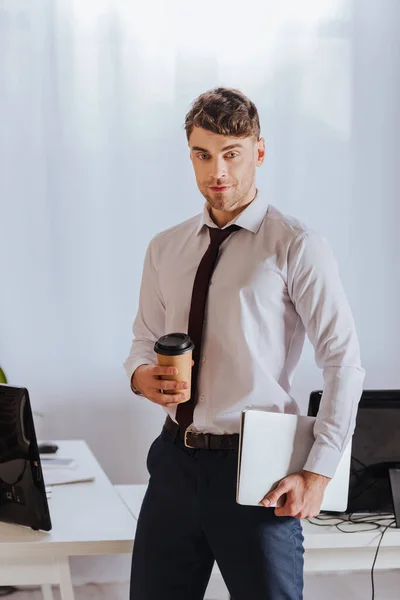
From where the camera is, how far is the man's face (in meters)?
1.68

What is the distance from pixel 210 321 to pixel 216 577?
→ 199 cm

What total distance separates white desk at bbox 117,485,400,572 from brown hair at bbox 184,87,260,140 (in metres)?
1.05

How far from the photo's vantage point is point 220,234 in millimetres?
1773

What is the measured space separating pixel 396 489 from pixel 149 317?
2.72 feet

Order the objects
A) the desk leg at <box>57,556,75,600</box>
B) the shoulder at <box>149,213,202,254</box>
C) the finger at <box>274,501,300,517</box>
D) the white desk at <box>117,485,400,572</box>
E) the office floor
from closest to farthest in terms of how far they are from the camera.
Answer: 1. the finger at <box>274,501,300,517</box>
2. the shoulder at <box>149,213,202,254</box>
3. the desk leg at <box>57,556,75,600</box>
4. the white desk at <box>117,485,400,572</box>
5. the office floor

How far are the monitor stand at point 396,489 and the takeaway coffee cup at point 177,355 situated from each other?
789mm

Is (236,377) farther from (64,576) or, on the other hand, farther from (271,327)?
(64,576)

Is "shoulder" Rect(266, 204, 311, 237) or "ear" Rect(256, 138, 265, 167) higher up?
"ear" Rect(256, 138, 265, 167)

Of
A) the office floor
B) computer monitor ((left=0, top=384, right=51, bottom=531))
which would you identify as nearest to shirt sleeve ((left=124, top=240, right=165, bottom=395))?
computer monitor ((left=0, top=384, right=51, bottom=531))

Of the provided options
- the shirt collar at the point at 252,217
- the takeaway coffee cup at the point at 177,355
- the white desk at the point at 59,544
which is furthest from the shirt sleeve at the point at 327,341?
the white desk at the point at 59,544

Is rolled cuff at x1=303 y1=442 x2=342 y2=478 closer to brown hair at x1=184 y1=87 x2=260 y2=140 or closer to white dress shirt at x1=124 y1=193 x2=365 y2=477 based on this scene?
white dress shirt at x1=124 y1=193 x2=365 y2=477

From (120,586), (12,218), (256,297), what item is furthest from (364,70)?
(120,586)

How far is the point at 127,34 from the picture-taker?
336 centimetres

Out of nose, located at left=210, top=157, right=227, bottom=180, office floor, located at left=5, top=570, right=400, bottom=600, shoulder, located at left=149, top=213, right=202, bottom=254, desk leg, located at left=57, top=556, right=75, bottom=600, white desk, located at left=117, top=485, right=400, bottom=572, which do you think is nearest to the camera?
nose, located at left=210, top=157, right=227, bottom=180
